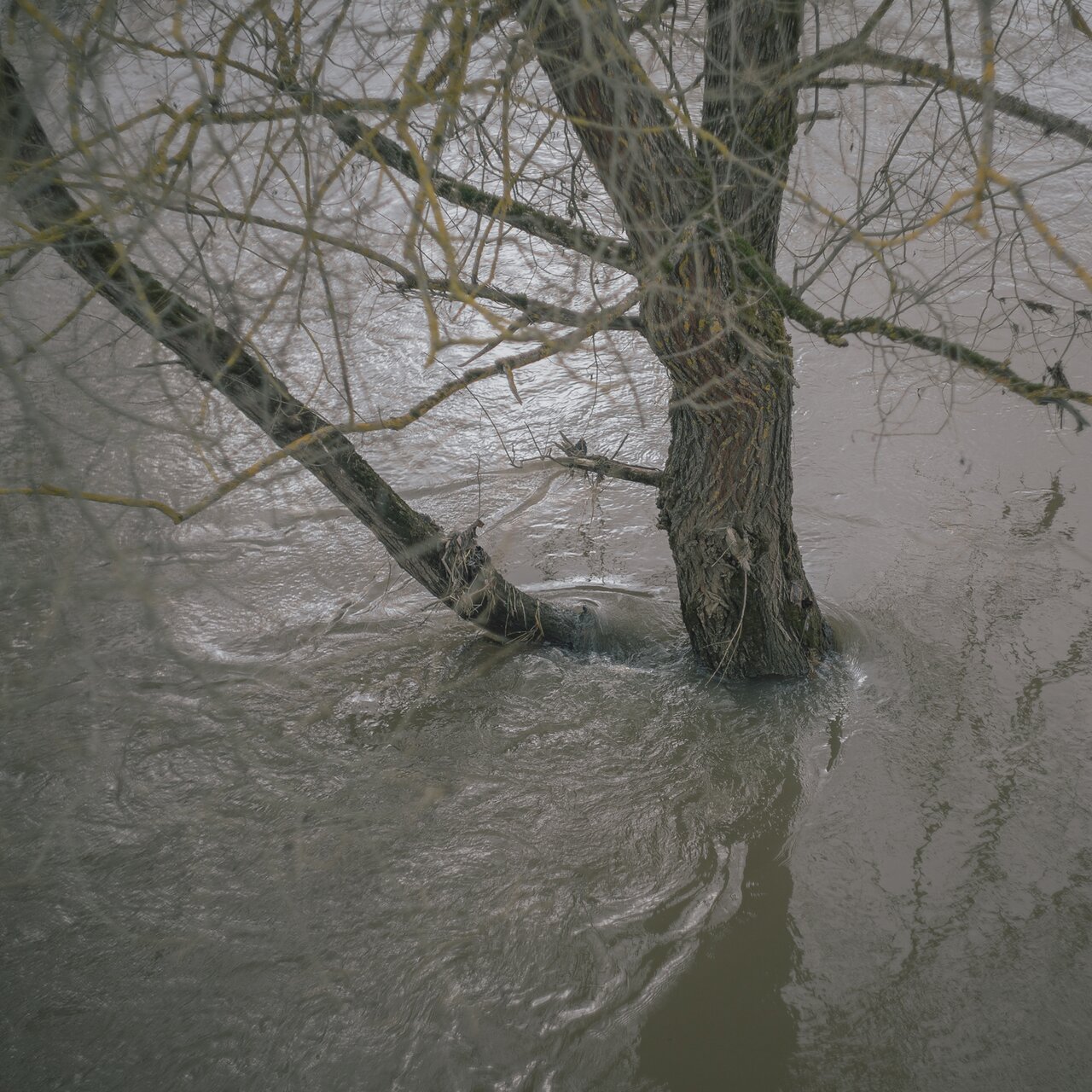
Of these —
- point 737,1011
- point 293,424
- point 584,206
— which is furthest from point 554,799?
point 584,206

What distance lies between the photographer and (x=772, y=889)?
9.53 ft

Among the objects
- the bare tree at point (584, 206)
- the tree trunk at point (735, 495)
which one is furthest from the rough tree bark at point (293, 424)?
the tree trunk at point (735, 495)

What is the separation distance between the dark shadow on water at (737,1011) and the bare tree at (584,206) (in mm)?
1022

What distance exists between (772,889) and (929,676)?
1136 mm

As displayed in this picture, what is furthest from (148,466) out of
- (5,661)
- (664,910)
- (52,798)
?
(664,910)

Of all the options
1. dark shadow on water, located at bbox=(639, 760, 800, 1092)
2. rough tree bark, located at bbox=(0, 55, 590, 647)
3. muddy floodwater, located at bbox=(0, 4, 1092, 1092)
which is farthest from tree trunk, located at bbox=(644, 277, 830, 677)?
dark shadow on water, located at bbox=(639, 760, 800, 1092)

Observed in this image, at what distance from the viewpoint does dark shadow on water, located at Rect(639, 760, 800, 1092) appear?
2482mm

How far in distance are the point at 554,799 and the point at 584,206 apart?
6.82ft

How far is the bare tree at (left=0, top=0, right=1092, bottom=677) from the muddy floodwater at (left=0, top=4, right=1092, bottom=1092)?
26 centimetres

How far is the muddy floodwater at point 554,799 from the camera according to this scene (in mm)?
2527

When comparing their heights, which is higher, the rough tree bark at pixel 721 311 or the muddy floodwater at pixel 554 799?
the rough tree bark at pixel 721 311

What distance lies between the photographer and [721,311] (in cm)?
236

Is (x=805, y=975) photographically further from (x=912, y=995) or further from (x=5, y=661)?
(x=5, y=661)

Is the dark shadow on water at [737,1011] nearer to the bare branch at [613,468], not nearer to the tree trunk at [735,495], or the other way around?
the tree trunk at [735,495]
